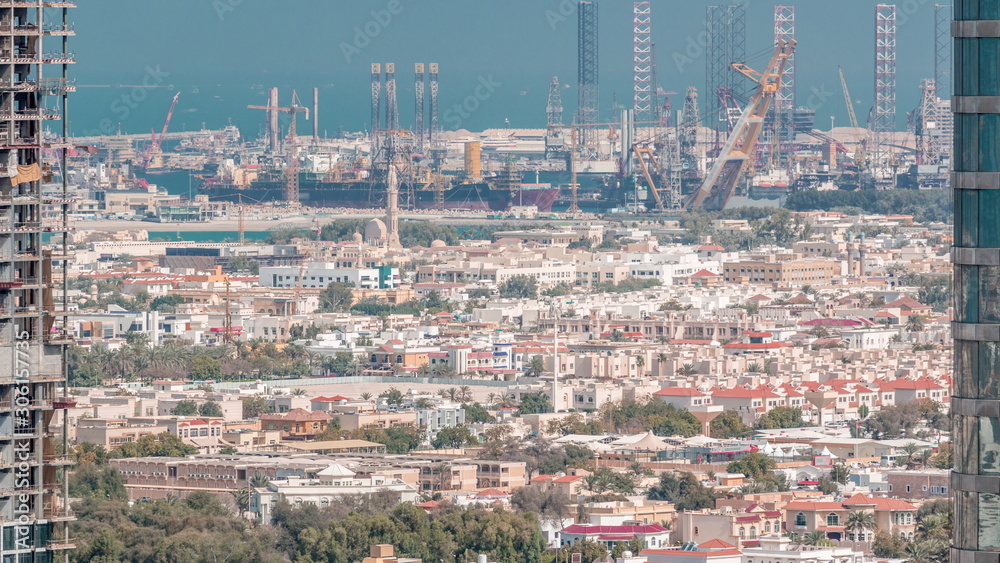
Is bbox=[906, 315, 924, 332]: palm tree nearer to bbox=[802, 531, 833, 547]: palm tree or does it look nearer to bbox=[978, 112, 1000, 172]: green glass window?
bbox=[802, 531, 833, 547]: palm tree

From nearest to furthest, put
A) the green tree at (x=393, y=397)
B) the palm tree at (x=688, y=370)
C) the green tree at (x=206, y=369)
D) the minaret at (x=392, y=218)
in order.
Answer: the green tree at (x=393, y=397), the palm tree at (x=688, y=370), the green tree at (x=206, y=369), the minaret at (x=392, y=218)

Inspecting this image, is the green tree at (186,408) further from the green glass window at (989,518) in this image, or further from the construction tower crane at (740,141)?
the construction tower crane at (740,141)

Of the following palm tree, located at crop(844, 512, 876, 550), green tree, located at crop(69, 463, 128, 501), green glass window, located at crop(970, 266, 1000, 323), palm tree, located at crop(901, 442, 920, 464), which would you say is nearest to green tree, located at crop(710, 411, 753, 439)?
palm tree, located at crop(901, 442, 920, 464)

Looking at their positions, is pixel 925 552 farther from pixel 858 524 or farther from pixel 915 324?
pixel 915 324

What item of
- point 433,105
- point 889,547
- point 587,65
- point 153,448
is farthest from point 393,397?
point 433,105

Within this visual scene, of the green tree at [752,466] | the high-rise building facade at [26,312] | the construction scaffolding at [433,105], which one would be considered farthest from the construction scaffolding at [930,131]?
the high-rise building facade at [26,312]
